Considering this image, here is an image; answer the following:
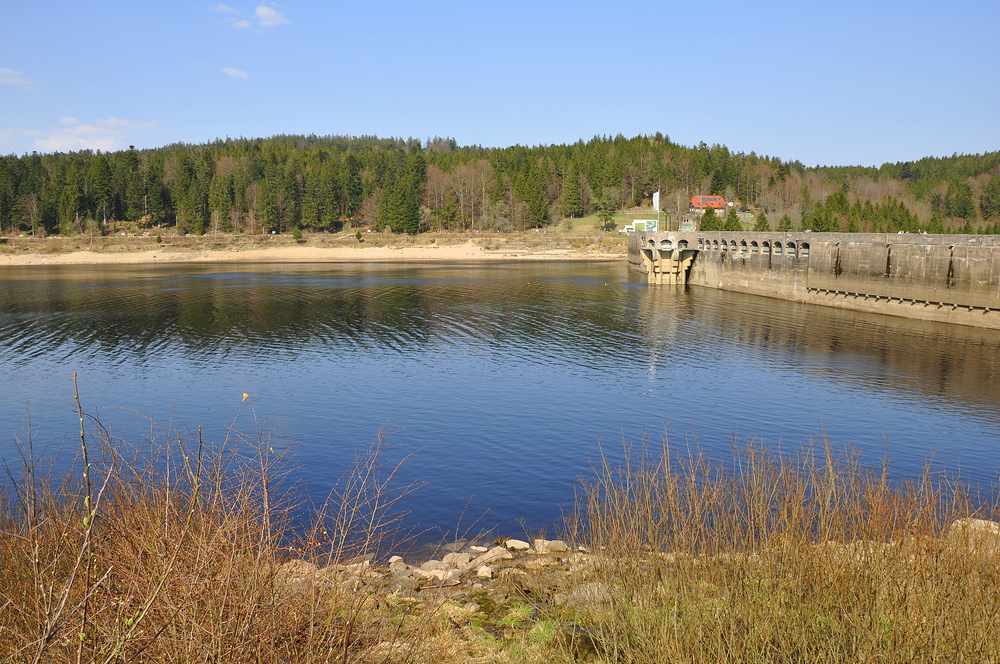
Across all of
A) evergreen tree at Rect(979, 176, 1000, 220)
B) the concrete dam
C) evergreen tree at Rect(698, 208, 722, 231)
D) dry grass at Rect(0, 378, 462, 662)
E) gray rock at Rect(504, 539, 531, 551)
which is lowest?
gray rock at Rect(504, 539, 531, 551)

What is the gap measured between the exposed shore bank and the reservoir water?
7979cm

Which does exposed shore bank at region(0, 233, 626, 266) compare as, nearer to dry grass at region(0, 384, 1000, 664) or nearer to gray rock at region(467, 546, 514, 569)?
gray rock at region(467, 546, 514, 569)

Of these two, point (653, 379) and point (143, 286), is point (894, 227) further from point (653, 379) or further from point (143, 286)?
point (143, 286)

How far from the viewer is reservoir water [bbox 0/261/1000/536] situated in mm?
29016

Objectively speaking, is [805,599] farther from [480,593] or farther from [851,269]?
[851,269]

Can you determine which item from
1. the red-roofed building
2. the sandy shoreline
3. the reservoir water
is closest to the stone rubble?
the reservoir water

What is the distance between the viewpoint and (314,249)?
169250 mm

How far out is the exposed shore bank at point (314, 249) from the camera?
154625 mm

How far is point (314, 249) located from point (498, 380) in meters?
135

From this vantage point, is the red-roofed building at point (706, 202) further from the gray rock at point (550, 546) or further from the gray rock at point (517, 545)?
the gray rock at point (550, 546)

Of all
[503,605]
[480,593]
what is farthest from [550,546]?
[503,605]

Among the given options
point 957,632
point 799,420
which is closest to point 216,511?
point 957,632

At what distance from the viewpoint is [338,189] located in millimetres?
196750

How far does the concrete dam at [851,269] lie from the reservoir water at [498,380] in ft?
9.30
